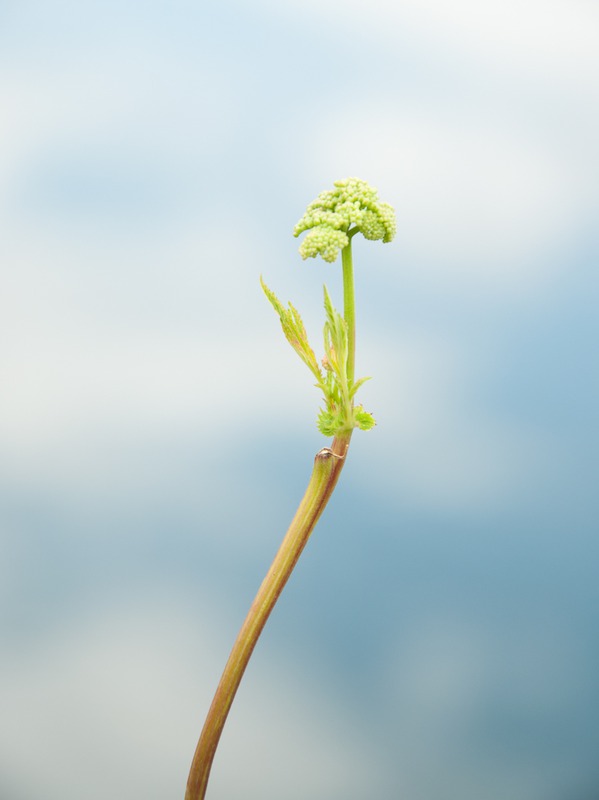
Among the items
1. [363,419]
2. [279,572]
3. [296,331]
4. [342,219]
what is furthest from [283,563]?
[342,219]

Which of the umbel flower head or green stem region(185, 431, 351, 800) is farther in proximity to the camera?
green stem region(185, 431, 351, 800)

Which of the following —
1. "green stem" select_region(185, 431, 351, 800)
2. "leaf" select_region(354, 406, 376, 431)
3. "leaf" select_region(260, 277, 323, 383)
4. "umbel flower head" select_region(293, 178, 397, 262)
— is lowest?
"green stem" select_region(185, 431, 351, 800)

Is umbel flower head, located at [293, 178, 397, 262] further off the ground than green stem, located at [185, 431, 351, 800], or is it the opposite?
umbel flower head, located at [293, 178, 397, 262]

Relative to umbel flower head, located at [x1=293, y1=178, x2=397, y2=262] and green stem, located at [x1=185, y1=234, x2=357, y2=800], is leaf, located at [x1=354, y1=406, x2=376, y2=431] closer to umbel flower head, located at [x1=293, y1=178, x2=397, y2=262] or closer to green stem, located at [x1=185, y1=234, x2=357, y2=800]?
green stem, located at [x1=185, y1=234, x2=357, y2=800]

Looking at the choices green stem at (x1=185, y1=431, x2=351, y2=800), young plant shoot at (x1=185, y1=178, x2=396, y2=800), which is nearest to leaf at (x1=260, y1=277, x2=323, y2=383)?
young plant shoot at (x1=185, y1=178, x2=396, y2=800)

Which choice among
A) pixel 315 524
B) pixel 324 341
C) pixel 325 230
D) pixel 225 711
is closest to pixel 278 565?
pixel 315 524

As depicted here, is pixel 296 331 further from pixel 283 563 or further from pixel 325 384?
pixel 283 563

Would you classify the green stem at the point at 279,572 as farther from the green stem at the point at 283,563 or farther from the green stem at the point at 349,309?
the green stem at the point at 349,309

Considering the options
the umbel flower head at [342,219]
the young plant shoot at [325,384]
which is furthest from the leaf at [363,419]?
the umbel flower head at [342,219]
